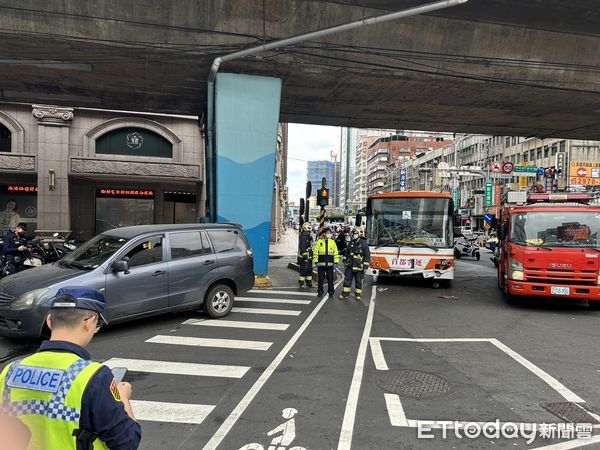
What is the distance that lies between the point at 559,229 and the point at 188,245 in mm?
8314

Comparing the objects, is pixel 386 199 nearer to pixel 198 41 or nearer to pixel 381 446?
pixel 198 41

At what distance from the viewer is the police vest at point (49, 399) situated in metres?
1.65

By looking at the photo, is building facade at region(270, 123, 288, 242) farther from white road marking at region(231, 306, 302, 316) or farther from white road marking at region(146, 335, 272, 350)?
white road marking at region(146, 335, 272, 350)

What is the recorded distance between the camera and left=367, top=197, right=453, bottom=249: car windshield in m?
13.0

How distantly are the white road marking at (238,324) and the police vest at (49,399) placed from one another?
21.1 feet

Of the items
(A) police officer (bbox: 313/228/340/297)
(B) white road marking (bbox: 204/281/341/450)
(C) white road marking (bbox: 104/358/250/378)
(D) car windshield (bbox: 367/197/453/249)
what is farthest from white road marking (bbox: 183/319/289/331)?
(D) car windshield (bbox: 367/197/453/249)

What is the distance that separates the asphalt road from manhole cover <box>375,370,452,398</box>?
0.02m

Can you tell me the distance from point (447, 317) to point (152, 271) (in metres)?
6.00

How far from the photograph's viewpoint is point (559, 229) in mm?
10078

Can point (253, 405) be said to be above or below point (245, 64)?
below

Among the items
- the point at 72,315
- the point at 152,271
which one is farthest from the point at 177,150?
the point at 72,315

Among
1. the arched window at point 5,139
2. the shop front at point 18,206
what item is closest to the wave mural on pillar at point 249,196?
the shop front at point 18,206

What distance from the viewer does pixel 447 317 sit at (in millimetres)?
9188

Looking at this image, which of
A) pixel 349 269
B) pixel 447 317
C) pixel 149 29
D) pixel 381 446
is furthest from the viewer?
pixel 349 269
